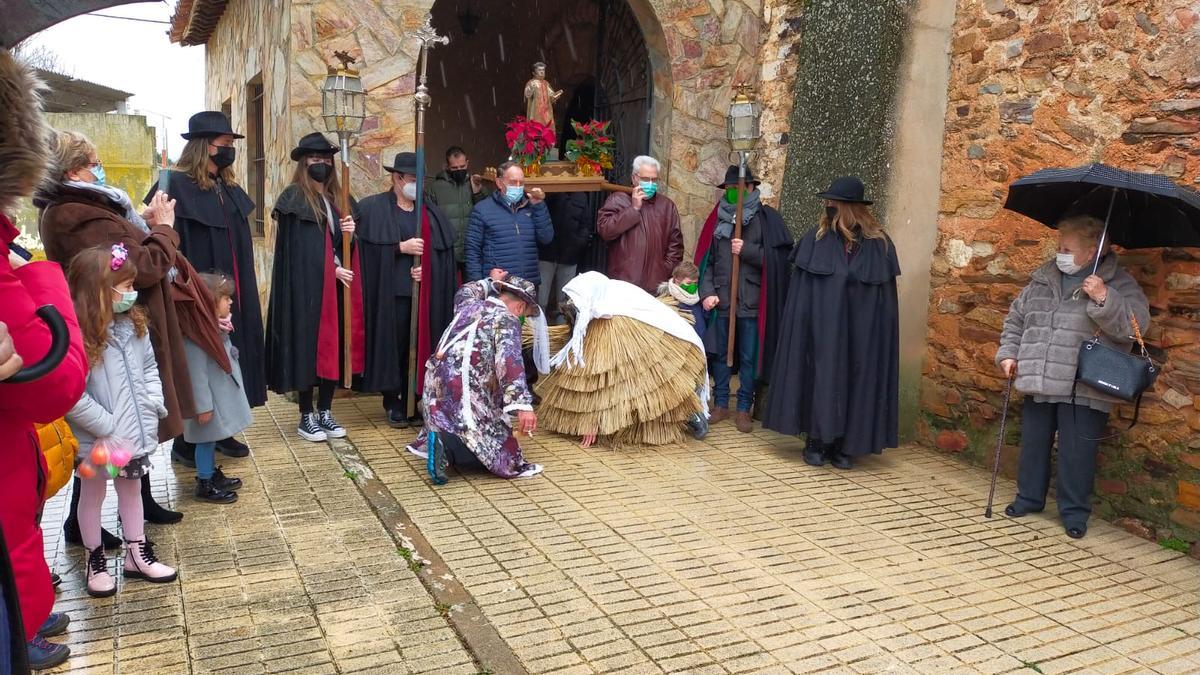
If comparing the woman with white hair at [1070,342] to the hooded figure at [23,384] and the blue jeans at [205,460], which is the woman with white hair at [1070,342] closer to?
the blue jeans at [205,460]

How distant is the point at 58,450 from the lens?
11.2 ft

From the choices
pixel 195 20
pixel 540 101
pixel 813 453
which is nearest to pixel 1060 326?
pixel 813 453

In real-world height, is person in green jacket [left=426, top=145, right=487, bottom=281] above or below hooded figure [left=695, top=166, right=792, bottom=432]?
above

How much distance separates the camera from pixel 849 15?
6.75 m

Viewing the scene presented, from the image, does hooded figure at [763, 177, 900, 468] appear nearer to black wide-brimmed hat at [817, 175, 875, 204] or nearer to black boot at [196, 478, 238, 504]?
black wide-brimmed hat at [817, 175, 875, 204]

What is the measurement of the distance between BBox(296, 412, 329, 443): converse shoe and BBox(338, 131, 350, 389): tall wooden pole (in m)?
0.31

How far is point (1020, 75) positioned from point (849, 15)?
1495 millimetres

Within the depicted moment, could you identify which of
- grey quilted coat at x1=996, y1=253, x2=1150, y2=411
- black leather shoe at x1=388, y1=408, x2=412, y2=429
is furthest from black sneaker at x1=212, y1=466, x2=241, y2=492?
grey quilted coat at x1=996, y1=253, x2=1150, y2=411

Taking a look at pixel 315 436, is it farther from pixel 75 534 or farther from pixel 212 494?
pixel 75 534

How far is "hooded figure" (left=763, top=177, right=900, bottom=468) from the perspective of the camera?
229 inches

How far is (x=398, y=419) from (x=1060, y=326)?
4229 millimetres

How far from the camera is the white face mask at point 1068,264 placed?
4914 mm

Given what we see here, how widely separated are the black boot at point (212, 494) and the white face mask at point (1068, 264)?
452 cm

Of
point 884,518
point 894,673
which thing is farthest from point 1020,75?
point 894,673
